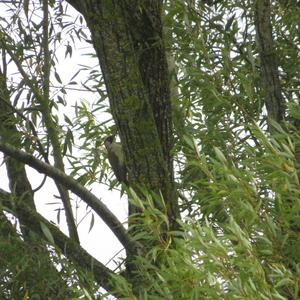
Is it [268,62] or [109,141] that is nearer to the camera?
[268,62]

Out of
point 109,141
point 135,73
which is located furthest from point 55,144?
point 135,73

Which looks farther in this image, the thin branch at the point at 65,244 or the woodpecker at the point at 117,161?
the woodpecker at the point at 117,161

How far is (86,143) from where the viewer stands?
497 cm

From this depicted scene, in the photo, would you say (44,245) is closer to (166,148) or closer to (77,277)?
(77,277)

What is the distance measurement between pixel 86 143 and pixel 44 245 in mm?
1258

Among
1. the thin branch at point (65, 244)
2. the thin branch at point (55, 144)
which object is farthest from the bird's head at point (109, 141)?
the thin branch at point (65, 244)

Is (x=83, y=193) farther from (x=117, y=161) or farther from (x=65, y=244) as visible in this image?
(x=117, y=161)

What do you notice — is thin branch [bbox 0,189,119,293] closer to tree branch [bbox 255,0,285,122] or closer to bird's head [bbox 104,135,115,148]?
bird's head [bbox 104,135,115,148]

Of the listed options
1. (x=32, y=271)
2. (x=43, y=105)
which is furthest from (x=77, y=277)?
(x=43, y=105)

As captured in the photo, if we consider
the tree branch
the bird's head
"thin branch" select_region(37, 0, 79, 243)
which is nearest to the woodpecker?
the bird's head

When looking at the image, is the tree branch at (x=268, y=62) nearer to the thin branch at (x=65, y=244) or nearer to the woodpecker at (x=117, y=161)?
the woodpecker at (x=117, y=161)

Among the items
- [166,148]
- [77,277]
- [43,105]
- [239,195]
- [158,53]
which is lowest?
[239,195]

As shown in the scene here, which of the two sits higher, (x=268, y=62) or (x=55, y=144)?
(x=55, y=144)

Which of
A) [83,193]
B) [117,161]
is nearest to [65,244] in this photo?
[83,193]
